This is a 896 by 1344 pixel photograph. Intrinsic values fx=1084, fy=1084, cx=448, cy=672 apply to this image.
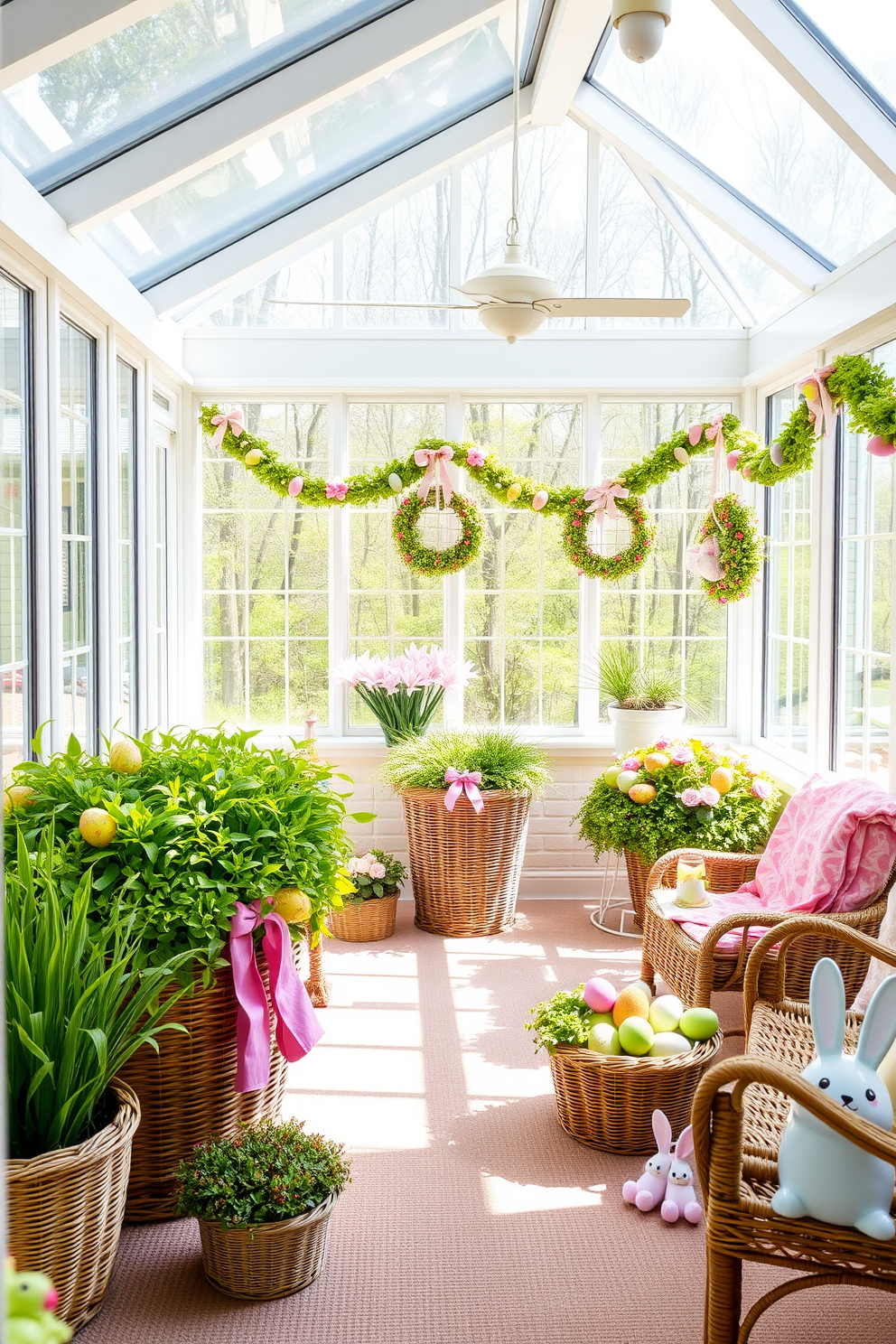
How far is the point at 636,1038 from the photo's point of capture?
2793 mm

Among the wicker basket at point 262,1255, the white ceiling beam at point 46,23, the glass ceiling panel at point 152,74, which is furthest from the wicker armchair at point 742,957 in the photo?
the glass ceiling panel at point 152,74

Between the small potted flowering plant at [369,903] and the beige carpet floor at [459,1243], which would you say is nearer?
the beige carpet floor at [459,1243]

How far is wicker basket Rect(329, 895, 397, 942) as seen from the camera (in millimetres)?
4605

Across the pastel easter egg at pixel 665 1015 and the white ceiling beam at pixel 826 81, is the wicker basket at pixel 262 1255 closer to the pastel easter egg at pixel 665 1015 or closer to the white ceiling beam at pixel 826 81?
the pastel easter egg at pixel 665 1015

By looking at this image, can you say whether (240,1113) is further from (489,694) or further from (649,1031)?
(489,694)

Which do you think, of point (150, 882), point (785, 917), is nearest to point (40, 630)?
point (150, 882)

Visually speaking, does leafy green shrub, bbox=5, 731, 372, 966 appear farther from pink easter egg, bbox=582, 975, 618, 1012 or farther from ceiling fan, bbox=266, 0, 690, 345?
ceiling fan, bbox=266, 0, 690, 345

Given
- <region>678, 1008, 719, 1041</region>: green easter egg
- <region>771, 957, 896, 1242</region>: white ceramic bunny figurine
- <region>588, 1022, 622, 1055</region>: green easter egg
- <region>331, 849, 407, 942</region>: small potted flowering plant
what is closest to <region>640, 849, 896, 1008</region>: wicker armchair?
<region>678, 1008, 719, 1041</region>: green easter egg

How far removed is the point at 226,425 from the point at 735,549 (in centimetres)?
230

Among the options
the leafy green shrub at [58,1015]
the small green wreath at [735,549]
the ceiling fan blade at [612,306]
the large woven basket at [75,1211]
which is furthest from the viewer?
the small green wreath at [735,549]

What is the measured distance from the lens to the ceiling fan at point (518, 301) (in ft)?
9.82

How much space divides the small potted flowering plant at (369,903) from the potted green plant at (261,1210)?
230 cm

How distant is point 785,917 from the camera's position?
2871mm

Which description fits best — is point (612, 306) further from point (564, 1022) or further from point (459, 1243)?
point (459, 1243)
